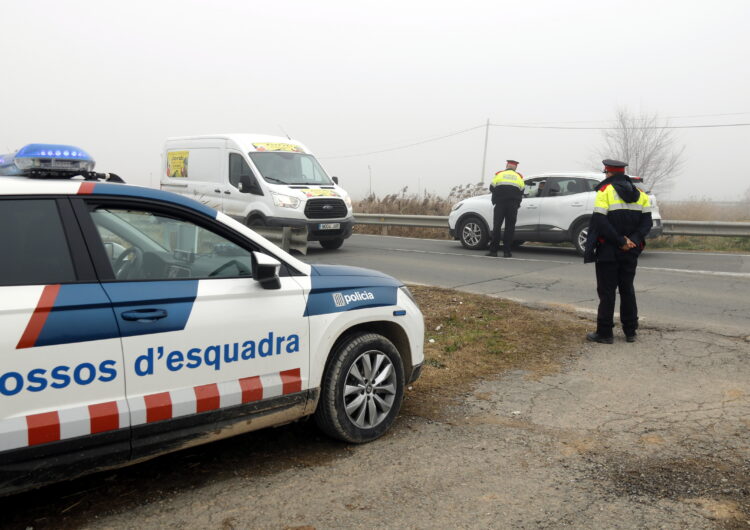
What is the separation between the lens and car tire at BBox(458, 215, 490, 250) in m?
15.7

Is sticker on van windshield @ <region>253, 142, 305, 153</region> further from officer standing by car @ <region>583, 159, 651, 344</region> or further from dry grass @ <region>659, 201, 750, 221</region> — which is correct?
dry grass @ <region>659, 201, 750, 221</region>

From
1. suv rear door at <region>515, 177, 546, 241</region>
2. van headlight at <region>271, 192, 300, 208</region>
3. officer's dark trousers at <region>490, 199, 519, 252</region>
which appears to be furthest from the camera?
suv rear door at <region>515, 177, 546, 241</region>

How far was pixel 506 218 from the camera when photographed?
47.2 ft

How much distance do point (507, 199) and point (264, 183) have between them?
5.10 metres

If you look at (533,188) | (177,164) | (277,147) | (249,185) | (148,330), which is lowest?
(148,330)

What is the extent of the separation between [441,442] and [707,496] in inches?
61.3

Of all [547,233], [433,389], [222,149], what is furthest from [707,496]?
[222,149]

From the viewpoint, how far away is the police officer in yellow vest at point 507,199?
1411 centimetres

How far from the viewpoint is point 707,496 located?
3.53 metres

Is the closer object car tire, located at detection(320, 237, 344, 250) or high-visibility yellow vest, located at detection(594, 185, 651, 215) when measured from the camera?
high-visibility yellow vest, located at detection(594, 185, 651, 215)

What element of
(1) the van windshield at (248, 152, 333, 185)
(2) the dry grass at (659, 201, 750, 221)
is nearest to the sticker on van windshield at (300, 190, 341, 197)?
(1) the van windshield at (248, 152, 333, 185)

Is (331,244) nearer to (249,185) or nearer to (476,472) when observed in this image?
(249,185)

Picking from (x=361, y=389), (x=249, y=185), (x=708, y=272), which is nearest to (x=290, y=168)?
(x=249, y=185)

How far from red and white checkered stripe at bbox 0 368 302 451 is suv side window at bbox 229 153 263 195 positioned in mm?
10442
